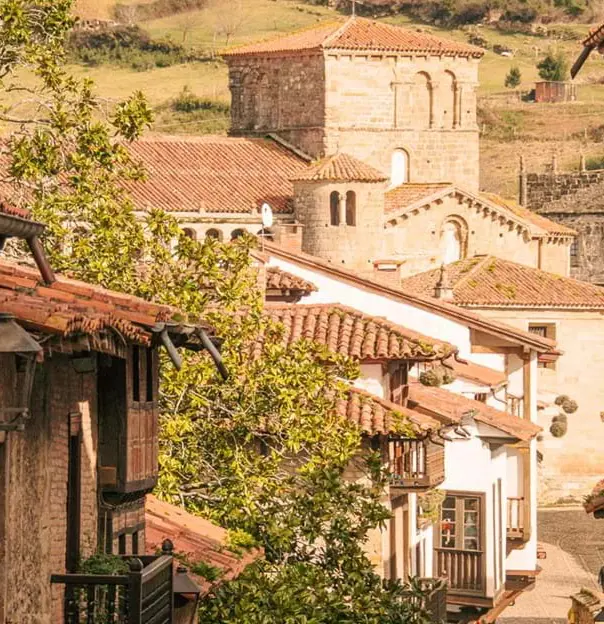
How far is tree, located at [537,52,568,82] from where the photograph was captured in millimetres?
183875

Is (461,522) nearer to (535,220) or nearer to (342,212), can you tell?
(342,212)

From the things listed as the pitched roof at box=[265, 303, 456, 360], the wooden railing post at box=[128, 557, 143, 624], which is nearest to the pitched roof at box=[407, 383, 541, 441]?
the pitched roof at box=[265, 303, 456, 360]

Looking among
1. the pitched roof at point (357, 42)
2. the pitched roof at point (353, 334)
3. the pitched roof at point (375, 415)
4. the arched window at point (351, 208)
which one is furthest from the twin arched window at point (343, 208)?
the pitched roof at point (375, 415)

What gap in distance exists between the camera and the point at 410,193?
A: 107 metres

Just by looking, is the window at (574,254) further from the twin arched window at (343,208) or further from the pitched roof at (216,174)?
the twin arched window at (343,208)

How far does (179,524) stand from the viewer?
78.9 ft

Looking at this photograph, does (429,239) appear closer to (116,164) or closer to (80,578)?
(116,164)

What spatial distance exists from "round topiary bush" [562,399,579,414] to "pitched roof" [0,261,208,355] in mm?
71989

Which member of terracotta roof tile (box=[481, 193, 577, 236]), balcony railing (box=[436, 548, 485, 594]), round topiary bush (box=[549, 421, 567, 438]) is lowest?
round topiary bush (box=[549, 421, 567, 438])

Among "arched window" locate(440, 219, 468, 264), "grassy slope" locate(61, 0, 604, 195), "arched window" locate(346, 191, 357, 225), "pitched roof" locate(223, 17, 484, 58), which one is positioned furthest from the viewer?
"grassy slope" locate(61, 0, 604, 195)

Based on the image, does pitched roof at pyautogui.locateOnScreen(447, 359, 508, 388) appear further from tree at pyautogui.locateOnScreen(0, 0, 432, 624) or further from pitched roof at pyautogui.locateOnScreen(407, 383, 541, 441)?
tree at pyautogui.locateOnScreen(0, 0, 432, 624)

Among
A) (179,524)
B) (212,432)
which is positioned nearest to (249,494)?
(212,432)

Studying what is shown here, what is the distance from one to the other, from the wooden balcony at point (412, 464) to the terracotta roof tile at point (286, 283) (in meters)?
7.80

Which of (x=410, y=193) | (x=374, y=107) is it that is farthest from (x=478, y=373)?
(x=374, y=107)
